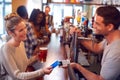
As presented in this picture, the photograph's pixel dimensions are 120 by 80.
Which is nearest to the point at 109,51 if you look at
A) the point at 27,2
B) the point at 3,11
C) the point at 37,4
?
the point at 37,4

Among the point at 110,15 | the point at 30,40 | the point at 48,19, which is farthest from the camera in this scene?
the point at 48,19

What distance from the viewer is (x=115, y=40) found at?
1.90 m

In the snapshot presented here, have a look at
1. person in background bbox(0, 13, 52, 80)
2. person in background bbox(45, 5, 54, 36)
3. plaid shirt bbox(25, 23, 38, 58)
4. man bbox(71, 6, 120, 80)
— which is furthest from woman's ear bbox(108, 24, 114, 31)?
person in background bbox(45, 5, 54, 36)

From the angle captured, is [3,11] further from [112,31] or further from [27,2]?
[112,31]

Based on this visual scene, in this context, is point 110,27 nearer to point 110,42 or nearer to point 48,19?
point 110,42

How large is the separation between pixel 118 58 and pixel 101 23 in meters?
0.31

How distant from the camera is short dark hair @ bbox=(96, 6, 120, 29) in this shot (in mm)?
1876

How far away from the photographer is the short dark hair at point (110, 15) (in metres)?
1.88

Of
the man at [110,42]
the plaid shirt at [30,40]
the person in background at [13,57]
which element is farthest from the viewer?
the plaid shirt at [30,40]

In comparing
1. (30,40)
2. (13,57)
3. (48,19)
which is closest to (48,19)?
(48,19)

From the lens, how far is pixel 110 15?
1.88 m

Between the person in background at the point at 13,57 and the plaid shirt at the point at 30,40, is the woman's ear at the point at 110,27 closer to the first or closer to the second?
the person in background at the point at 13,57

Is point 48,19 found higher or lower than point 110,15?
lower

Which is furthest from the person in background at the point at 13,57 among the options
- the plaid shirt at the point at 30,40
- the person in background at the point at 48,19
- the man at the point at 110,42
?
the person in background at the point at 48,19
